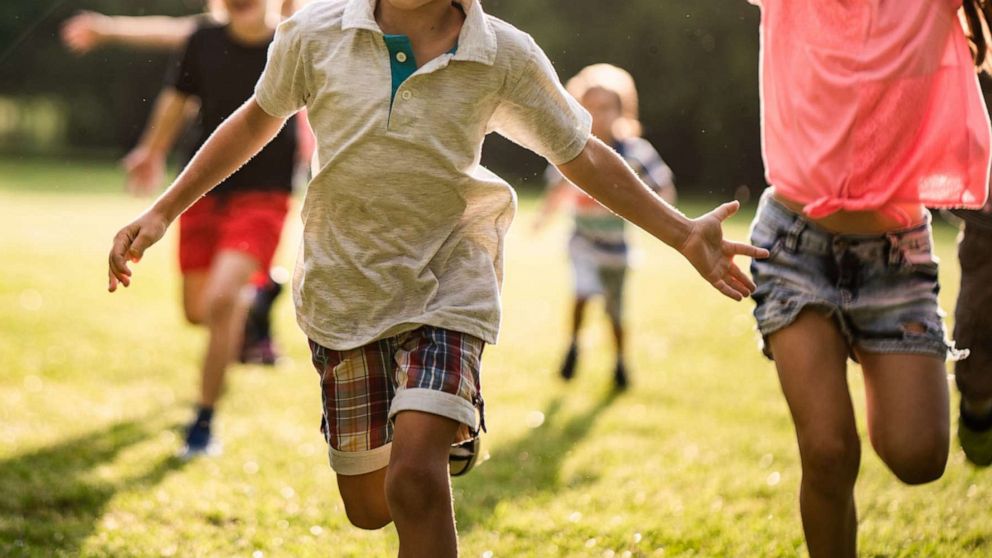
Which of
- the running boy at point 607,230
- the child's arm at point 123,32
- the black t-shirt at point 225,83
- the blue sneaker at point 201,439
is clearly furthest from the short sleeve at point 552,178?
the blue sneaker at point 201,439

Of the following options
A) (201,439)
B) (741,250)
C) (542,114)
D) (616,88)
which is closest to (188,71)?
(201,439)

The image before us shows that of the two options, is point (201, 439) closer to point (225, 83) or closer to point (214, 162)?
point (225, 83)

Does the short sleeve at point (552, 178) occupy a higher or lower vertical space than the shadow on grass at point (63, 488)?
lower

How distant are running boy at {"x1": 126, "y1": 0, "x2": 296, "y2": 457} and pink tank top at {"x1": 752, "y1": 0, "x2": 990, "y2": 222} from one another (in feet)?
9.16

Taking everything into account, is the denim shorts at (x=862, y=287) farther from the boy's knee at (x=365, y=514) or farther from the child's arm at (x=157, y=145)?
the child's arm at (x=157, y=145)

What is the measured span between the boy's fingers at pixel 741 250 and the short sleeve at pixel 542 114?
0.43 metres

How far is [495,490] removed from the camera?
454 cm

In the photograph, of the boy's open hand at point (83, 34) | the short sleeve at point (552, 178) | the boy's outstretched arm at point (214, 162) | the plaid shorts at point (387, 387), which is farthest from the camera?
the short sleeve at point (552, 178)

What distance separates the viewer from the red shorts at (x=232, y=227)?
5.25m

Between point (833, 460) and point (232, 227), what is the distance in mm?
3138

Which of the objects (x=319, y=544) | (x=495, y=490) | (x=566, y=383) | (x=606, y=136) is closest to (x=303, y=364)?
(x=566, y=383)

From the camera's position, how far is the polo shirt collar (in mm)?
2719

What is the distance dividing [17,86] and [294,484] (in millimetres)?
29794

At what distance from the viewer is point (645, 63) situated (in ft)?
40.4
